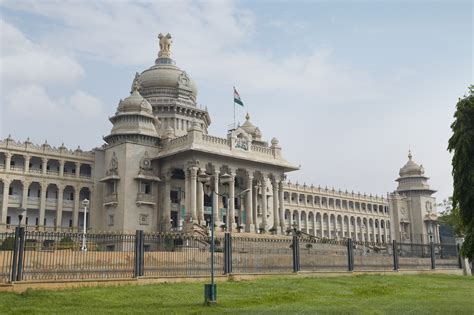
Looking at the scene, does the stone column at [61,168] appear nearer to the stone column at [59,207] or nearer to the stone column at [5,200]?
the stone column at [59,207]

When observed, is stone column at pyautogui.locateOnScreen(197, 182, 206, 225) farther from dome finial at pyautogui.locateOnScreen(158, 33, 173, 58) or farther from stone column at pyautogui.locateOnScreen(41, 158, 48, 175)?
dome finial at pyautogui.locateOnScreen(158, 33, 173, 58)

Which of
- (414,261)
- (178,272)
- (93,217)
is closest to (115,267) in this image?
(178,272)

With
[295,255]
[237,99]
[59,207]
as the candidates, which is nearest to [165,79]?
[237,99]

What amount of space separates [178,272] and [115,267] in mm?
3156

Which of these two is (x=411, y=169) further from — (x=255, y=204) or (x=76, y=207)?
(x=76, y=207)

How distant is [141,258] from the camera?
75.1ft

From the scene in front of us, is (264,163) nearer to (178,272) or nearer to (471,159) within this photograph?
(178,272)

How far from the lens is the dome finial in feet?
210

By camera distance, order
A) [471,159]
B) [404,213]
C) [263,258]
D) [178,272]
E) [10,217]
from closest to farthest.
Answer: [471,159] → [178,272] → [263,258] → [10,217] → [404,213]

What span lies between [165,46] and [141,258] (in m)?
45.5

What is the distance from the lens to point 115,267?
22531 millimetres

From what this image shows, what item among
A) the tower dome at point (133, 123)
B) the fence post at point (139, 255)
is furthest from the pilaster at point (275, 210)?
the fence post at point (139, 255)

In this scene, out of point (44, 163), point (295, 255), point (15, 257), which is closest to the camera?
point (15, 257)

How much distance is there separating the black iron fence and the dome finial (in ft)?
115
